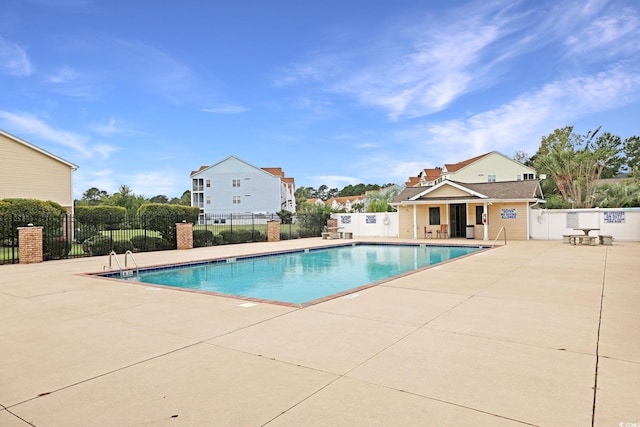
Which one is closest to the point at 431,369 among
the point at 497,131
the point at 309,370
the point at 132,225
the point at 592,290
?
the point at 309,370

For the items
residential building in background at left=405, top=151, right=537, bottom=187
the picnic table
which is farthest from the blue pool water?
residential building in background at left=405, top=151, right=537, bottom=187

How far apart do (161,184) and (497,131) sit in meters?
41.2

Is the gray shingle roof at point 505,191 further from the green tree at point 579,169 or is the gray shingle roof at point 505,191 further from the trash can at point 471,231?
the green tree at point 579,169

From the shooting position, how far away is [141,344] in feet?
15.1

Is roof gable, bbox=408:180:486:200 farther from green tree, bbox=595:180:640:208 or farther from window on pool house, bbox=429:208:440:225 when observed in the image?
green tree, bbox=595:180:640:208

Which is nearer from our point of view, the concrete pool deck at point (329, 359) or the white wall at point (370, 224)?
the concrete pool deck at point (329, 359)

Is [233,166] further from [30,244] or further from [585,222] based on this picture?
[585,222]

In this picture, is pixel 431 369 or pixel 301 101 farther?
pixel 301 101

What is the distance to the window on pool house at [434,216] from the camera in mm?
24484

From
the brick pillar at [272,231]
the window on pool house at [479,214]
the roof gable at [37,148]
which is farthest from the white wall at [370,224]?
the roof gable at [37,148]

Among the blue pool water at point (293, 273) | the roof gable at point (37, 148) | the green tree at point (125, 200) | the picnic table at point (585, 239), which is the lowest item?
the blue pool water at point (293, 273)

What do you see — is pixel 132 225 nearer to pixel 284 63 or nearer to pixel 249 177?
pixel 284 63

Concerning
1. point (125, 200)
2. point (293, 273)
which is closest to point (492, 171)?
point (293, 273)

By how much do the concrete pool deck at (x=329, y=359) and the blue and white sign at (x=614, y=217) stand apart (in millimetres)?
15626
